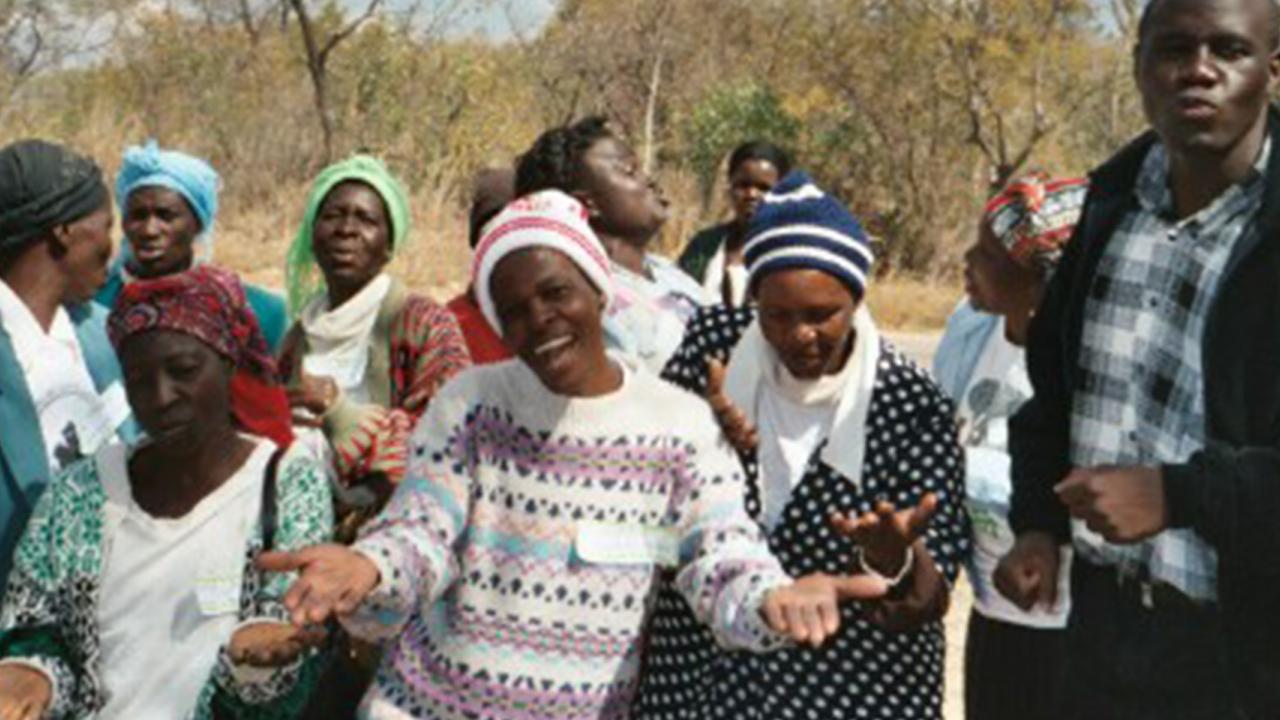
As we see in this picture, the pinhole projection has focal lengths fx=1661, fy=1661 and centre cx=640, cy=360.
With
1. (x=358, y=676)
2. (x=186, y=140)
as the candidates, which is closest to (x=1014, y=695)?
(x=358, y=676)

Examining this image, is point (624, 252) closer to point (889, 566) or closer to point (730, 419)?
point (730, 419)

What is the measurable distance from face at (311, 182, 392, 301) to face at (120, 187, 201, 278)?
45 centimetres

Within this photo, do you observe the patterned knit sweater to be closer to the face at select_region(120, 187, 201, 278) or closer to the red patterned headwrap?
the red patterned headwrap

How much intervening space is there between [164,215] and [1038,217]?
2.39 meters

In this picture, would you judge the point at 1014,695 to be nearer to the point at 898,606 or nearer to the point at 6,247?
the point at 898,606

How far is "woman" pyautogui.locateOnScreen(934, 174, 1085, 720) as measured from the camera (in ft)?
10.9

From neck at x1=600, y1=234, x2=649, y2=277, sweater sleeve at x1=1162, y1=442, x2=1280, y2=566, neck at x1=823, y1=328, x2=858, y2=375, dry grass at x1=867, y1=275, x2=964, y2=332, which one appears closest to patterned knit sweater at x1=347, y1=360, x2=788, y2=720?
neck at x1=823, y1=328, x2=858, y2=375

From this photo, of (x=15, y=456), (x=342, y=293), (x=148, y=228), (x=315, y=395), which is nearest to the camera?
(x=15, y=456)

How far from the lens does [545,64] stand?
2739 centimetres

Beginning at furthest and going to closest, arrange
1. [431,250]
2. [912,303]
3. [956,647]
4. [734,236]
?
[912,303]
[431,250]
[734,236]
[956,647]

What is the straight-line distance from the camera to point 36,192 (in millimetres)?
3291

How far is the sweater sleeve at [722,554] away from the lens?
8.16 ft

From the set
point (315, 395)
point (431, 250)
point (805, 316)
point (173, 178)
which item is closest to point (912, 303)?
point (431, 250)

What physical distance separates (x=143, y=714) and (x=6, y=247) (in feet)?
3.57
